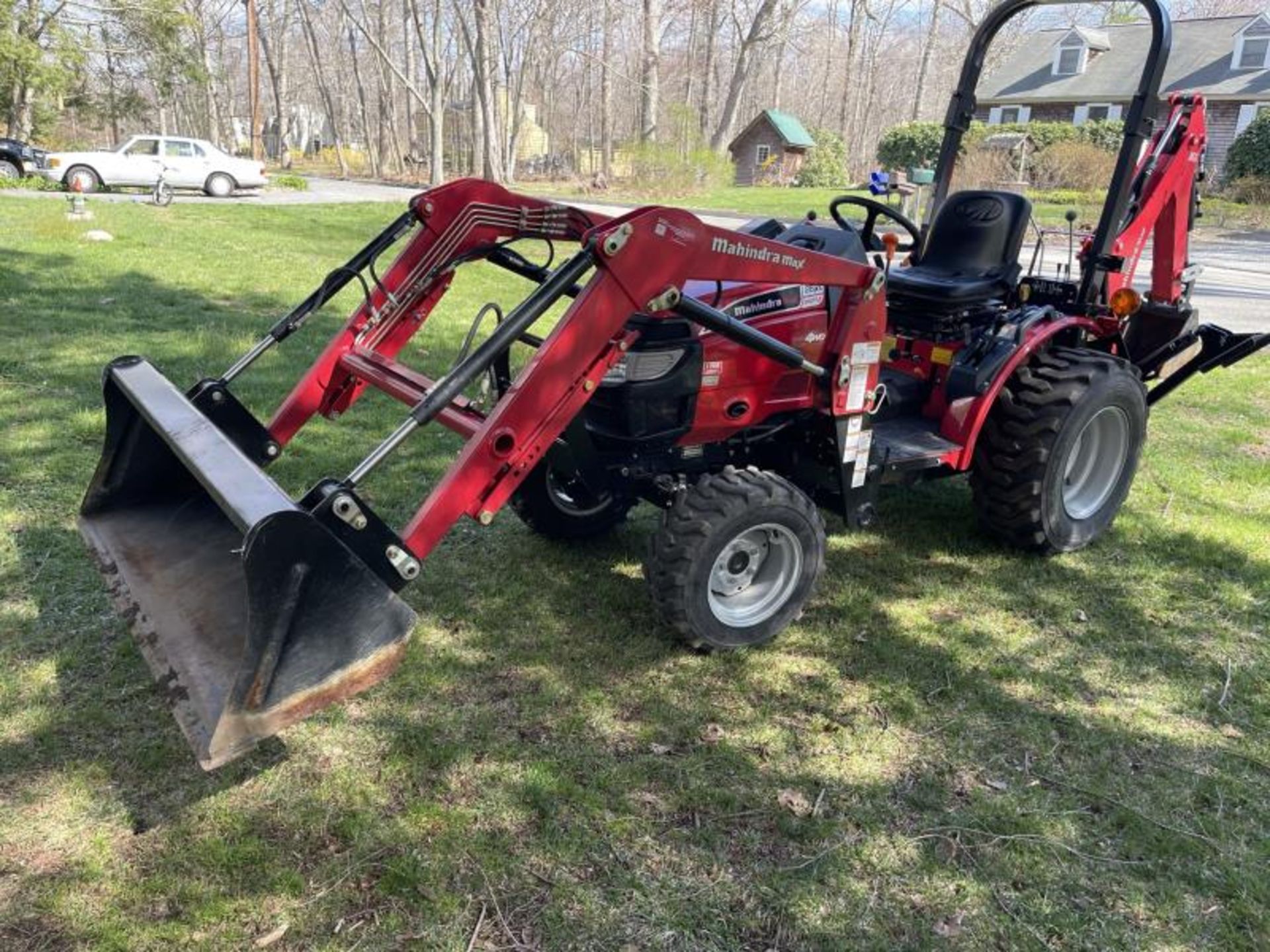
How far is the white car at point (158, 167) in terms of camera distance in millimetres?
20781

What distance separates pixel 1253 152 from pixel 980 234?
2641 centimetres

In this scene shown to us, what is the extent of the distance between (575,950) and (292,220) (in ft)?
57.2

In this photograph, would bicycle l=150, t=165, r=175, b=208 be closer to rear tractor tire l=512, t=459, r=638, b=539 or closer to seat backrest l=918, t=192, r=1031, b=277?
rear tractor tire l=512, t=459, r=638, b=539

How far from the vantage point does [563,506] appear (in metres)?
4.42

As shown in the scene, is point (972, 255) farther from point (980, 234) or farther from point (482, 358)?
point (482, 358)

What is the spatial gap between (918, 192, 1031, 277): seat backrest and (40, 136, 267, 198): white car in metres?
21.0

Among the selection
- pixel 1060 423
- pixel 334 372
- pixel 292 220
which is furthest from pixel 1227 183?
pixel 334 372

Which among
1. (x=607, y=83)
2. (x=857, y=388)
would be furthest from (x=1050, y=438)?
(x=607, y=83)

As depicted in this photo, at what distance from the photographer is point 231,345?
7.65 m

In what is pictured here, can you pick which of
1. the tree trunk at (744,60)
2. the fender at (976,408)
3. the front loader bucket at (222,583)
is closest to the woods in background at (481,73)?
the tree trunk at (744,60)

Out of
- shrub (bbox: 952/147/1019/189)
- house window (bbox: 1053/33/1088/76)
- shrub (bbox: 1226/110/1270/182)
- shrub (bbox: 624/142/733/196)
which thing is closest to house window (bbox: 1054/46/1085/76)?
house window (bbox: 1053/33/1088/76)

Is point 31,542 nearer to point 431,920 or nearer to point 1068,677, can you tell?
point 431,920

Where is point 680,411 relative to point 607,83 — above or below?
below

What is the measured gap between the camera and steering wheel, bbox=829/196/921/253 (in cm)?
451
